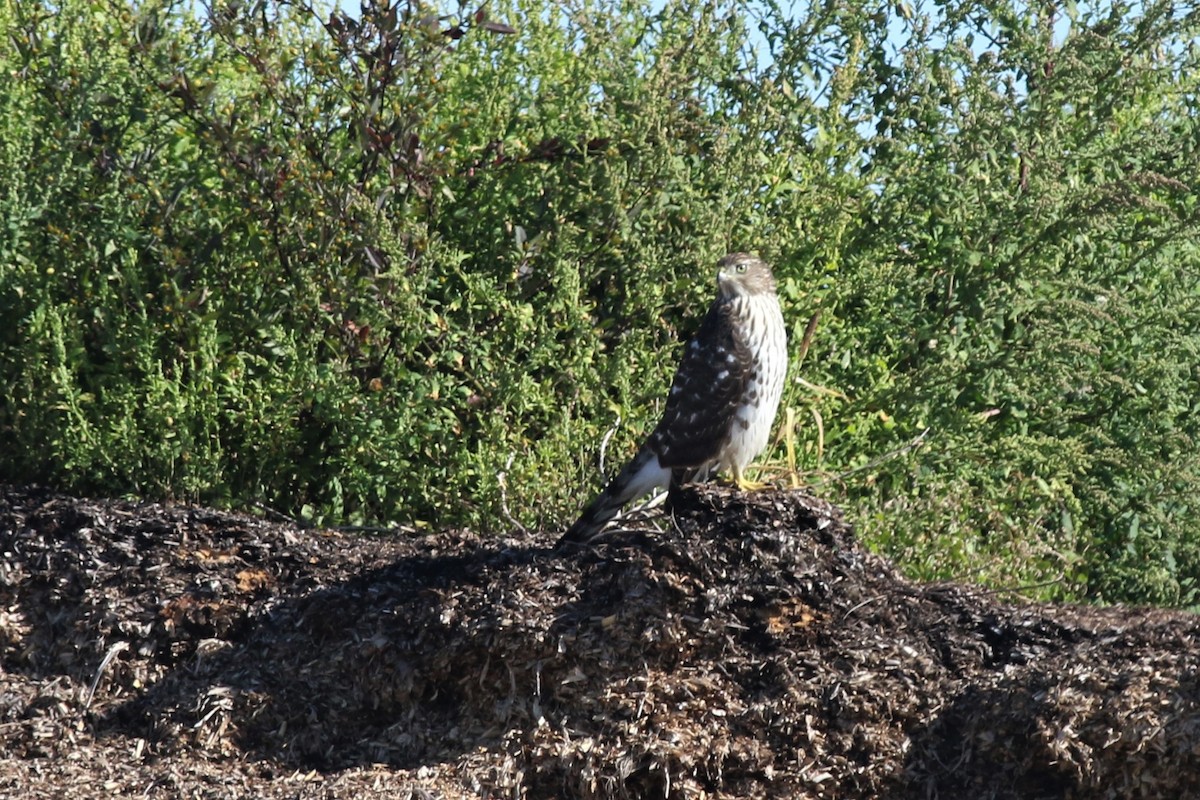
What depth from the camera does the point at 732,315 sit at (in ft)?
17.4

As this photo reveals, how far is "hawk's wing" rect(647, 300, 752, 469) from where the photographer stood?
17.1ft

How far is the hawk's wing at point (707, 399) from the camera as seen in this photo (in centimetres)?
521

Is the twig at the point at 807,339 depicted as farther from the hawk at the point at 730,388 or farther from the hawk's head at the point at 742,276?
the hawk's head at the point at 742,276

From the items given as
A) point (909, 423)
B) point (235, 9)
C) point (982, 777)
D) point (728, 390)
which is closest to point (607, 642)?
point (982, 777)

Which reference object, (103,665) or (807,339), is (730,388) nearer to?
(807,339)

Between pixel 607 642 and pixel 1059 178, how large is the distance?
291 cm

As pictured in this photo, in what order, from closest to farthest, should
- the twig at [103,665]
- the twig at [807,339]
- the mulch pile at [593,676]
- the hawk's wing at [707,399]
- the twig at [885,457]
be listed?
the mulch pile at [593,676] → the twig at [103,665] → the hawk's wing at [707,399] → the twig at [885,457] → the twig at [807,339]

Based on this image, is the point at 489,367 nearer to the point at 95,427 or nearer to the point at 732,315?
the point at 732,315

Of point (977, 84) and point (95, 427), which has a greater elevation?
point (977, 84)

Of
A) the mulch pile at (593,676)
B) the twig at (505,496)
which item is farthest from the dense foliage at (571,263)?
the mulch pile at (593,676)

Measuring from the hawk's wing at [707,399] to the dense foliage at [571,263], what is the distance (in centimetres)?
24

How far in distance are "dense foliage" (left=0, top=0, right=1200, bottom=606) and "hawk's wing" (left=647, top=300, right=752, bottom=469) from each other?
0.24m

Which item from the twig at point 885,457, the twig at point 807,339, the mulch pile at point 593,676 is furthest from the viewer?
the twig at point 807,339

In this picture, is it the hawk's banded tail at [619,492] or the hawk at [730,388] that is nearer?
the hawk's banded tail at [619,492]
